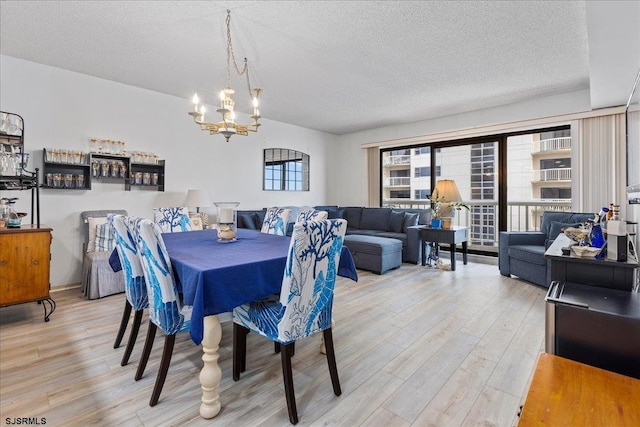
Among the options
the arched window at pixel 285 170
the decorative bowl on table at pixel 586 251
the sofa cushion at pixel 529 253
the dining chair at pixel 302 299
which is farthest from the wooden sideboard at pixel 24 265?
the sofa cushion at pixel 529 253

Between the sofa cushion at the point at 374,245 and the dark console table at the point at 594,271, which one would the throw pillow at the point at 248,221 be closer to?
the sofa cushion at the point at 374,245

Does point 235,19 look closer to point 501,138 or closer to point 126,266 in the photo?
point 126,266

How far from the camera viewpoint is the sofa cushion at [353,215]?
6.33m

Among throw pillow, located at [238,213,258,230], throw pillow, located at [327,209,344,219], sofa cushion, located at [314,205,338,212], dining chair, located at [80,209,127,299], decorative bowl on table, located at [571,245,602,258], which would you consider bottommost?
dining chair, located at [80,209,127,299]

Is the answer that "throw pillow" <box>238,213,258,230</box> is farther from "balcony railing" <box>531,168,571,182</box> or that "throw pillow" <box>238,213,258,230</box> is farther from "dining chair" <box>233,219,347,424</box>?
"balcony railing" <box>531,168,571,182</box>

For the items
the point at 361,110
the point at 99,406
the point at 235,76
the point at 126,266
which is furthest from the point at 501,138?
the point at 99,406

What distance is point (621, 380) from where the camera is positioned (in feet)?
3.41

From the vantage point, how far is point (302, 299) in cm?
156

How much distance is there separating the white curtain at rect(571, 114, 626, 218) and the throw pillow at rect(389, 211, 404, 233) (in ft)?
8.00

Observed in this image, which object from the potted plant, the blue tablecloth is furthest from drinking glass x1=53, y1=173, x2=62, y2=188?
the potted plant

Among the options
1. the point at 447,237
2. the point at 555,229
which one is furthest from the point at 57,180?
the point at 555,229

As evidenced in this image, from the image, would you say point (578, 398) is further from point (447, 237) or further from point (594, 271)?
point (447, 237)

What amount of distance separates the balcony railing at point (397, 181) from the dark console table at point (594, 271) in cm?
463

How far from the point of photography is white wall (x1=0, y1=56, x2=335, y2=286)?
3.45 meters
